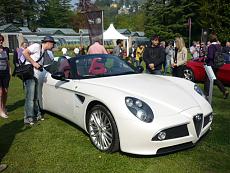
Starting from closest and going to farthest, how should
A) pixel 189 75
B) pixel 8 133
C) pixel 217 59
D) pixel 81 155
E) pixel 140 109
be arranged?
1. pixel 140 109
2. pixel 81 155
3. pixel 8 133
4. pixel 217 59
5. pixel 189 75

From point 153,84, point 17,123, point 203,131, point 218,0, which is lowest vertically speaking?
point 17,123

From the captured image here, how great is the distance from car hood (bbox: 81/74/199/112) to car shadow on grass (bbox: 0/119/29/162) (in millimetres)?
1698

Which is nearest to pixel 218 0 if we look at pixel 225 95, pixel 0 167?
pixel 225 95

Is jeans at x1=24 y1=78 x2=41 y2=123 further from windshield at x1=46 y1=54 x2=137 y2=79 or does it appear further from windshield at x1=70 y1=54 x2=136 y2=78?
windshield at x1=70 y1=54 x2=136 y2=78

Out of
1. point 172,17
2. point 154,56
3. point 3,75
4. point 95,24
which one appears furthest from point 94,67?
point 172,17

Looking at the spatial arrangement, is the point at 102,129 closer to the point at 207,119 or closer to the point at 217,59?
the point at 207,119

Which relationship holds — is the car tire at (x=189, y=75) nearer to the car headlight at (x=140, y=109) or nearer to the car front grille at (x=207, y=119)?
the car front grille at (x=207, y=119)

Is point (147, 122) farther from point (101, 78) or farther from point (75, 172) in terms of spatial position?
point (101, 78)

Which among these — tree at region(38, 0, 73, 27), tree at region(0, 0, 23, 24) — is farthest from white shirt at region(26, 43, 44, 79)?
tree at region(38, 0, 73, 27)

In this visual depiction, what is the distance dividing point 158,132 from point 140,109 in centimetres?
39

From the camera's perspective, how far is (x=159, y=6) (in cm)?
5531

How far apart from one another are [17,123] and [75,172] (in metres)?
2.97

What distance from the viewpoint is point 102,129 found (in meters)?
4.75

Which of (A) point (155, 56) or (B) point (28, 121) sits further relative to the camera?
(A) point (155, 56)
